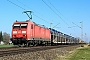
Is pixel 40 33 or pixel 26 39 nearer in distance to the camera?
pixel 26 39

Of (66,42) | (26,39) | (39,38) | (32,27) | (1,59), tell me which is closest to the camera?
(1,59)

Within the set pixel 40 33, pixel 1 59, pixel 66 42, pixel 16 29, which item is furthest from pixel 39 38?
pixel 66 42

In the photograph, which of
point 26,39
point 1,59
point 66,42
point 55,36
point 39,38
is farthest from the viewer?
point 66,42

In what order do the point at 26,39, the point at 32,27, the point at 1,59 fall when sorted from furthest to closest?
the point at 32,27 → the point at 26,39 → the point at 1,59

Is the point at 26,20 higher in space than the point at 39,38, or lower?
higher

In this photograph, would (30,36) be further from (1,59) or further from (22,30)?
(1,59)

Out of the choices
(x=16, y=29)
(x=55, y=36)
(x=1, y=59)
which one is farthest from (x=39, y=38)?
(x=1, y=59)

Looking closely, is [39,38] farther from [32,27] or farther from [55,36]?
[55,36]

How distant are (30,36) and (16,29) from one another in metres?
2.49

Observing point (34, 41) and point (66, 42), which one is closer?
point (34, 41)

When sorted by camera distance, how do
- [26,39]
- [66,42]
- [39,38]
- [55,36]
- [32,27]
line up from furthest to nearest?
[66,42] < [55,36] < [39,38] < [32,27] < [26,39]

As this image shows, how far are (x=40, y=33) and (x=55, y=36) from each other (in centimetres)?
1788

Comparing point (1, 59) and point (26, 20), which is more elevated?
point (26, 20)

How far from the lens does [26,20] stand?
34.7 metres
